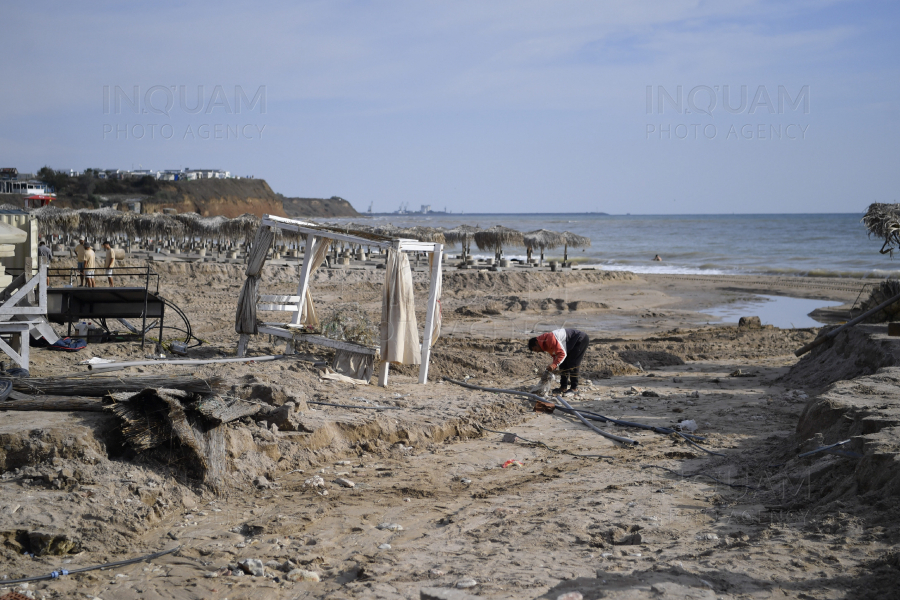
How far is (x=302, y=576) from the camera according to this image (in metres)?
4.01

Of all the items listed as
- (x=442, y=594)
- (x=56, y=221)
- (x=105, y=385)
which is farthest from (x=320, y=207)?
(x=442, y=594)

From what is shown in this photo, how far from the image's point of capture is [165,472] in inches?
199

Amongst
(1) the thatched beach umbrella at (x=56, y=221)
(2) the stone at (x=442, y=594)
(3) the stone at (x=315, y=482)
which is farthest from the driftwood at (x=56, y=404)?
(1) the thatched beach umbrella at (x=56, y=221)

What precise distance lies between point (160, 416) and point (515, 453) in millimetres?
3426

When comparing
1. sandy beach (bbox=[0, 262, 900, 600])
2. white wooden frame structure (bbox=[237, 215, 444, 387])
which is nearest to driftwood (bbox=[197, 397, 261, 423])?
sandy beach (bbox=[0, 262, 900, 600])

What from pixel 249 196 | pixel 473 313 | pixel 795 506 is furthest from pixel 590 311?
pixel 249 196

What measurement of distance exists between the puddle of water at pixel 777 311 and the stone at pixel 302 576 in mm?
16210

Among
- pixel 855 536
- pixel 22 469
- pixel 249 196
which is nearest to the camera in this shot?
pixel 855 536

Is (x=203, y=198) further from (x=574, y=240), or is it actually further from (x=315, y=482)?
(x=315, y=482)

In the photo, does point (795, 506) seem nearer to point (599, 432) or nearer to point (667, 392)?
point (599, 432)

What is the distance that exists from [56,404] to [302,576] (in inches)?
113

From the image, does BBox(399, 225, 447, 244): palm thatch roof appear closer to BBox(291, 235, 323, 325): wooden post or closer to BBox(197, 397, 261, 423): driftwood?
BBox(291, 235, 323, 325): wooden post

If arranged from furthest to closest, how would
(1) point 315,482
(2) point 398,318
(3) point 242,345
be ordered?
(3) point 242,345 → (2) point 398,318 → (1) point 315,482

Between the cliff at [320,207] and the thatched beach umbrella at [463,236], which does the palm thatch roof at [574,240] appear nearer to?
the thatched beach umbrella at [463,236]
